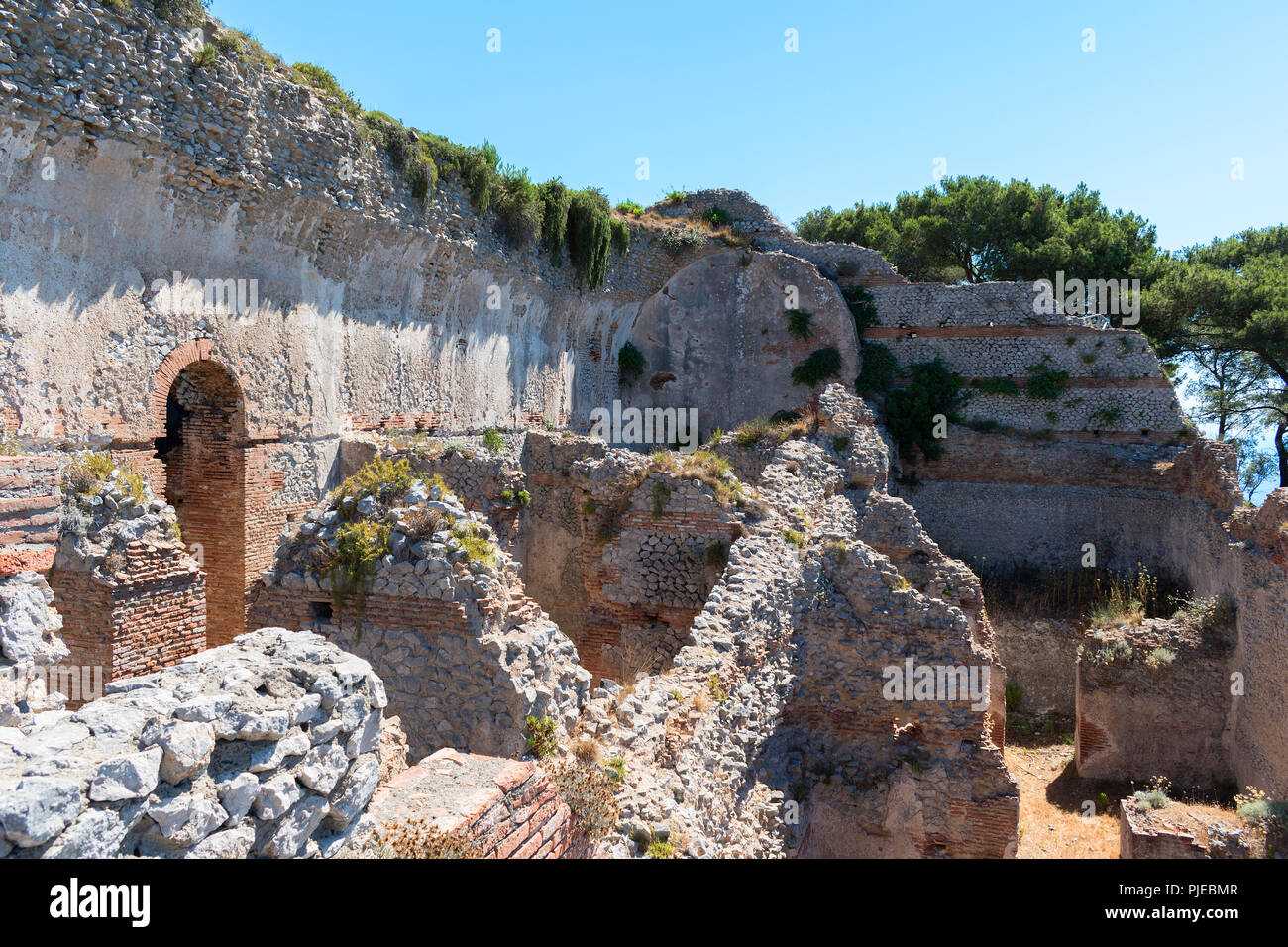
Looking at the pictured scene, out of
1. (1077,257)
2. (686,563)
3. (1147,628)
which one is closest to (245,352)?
(686,563)

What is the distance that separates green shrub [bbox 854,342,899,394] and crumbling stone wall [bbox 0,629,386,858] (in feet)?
56.4

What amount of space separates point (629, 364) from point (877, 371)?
6158mm

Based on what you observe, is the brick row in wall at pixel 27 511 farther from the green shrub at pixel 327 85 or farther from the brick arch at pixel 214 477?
the green shrub at pixel 327 85

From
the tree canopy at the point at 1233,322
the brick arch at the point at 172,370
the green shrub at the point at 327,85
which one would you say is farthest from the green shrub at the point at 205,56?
the tree canopy at the point at 1233,322

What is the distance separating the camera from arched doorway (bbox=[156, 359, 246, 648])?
1011 centimetres

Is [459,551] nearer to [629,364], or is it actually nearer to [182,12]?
[182,12]

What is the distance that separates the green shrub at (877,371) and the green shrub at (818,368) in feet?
1.91

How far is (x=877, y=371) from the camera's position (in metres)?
19.2

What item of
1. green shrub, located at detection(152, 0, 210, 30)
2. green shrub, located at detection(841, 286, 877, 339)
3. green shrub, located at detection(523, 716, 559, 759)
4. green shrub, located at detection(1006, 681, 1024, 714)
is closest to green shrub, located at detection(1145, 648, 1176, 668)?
green shrub, located at detection(1006, 681, 1024, 714)

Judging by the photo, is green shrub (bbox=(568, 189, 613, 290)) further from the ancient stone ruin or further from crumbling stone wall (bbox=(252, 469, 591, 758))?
crumbling stone wall (bbox=(252, 469, 591, 758))

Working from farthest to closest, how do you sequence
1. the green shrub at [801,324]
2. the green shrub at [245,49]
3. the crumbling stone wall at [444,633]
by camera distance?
the green shrub at [801,324] → the green shrub at [245,49] → the crumbling stone wall at [444,633]

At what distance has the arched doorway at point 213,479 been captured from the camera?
1011cm

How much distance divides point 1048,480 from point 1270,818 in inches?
442

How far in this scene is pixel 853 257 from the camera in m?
20.1
